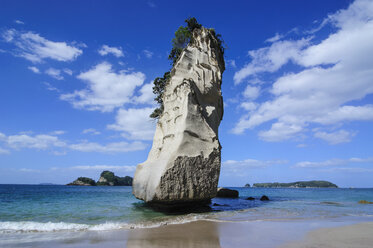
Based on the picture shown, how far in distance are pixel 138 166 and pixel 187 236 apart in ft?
24.0

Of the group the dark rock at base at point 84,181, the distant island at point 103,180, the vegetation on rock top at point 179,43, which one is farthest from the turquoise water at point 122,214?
the dark rock at base at point 84,181

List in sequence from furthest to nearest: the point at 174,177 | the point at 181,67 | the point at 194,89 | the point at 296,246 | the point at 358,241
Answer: the point at 181,67, the point at 194,89, the point at 174,177, the point at 358,241, the point at 296,246

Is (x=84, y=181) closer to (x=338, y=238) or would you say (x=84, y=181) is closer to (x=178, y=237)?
(x=178, y=237)

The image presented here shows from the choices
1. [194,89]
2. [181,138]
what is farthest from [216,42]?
[181,138]

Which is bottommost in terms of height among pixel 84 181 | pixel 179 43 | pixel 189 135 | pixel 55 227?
pixel 55 227

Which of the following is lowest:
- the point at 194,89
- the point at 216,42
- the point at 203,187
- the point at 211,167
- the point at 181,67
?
the point at 203,187

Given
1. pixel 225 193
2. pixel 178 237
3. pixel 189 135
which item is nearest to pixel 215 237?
pixel 178 237

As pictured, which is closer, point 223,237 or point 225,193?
point 223,237

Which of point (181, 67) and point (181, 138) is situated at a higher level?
point (181, 67)

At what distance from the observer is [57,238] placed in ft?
19.1

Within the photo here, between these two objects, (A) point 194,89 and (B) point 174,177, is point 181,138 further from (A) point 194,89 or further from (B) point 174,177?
(A) point 194,89

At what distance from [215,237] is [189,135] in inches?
207

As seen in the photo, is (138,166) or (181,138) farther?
(138,166)

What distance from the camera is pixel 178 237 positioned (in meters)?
5.64
